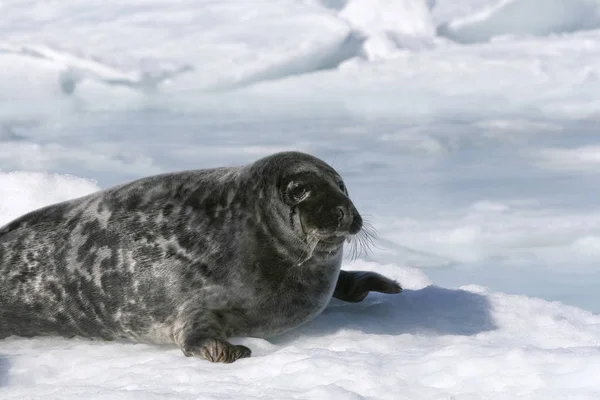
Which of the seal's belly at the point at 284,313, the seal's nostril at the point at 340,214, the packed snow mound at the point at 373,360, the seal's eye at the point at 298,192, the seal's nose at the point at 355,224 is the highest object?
the seal's eye at the point at 298,192

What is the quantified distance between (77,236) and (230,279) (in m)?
1.34

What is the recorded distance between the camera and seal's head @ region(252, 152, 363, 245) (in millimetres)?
6547

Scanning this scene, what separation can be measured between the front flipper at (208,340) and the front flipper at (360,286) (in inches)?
56.7

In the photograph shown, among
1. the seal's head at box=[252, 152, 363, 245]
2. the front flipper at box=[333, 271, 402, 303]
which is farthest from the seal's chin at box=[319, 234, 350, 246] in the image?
the front flipper at box=[333, 271, 402, 303]

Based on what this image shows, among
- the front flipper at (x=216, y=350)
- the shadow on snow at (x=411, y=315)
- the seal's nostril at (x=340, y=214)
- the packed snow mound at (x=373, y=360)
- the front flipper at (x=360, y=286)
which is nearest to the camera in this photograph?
the packed snow mound at (x=373, y=360)

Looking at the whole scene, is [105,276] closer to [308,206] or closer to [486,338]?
[308,206]

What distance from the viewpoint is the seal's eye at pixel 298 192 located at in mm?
6746

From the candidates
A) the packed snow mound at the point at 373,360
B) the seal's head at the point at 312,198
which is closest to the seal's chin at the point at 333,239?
the seal's head at the point at 312,198

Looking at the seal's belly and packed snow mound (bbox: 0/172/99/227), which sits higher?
packed snow mound (bbox: 0/172/99/227)

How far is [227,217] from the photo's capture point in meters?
7.06

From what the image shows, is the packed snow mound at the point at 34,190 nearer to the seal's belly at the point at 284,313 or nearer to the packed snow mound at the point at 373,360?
the packed snow mound at the point at 373,360

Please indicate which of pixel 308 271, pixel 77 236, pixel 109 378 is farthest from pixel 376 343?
pixel 77 236

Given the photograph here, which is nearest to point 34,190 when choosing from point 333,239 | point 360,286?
point 360,286

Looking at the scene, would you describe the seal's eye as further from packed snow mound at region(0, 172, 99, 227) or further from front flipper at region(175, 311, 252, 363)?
packed snow mound at region(0, 172, 99, 227)
